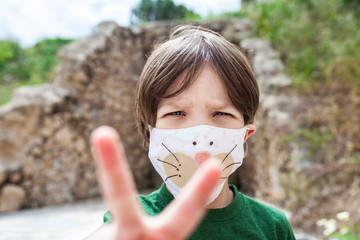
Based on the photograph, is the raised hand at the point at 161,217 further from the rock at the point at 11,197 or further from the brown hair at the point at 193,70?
the rock at the point at 11,197

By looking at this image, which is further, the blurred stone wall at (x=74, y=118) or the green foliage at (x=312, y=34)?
the blurred stone wall at (x=74, y=118)

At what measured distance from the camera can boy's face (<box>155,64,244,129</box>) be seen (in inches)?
39.6

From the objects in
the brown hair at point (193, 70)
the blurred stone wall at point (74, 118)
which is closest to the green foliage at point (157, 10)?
the blurred stone wall at point (74, 118)

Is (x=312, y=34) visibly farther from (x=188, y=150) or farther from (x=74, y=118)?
(x=188, y=150)

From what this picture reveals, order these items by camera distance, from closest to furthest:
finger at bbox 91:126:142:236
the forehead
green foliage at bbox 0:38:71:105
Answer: finger at bbox 91:126:142:236 < the forehead < green foliage at bbox 0:38:71:105

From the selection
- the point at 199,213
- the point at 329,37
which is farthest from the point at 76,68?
the point at 199,213

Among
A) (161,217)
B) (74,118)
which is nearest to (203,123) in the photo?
(161,217)

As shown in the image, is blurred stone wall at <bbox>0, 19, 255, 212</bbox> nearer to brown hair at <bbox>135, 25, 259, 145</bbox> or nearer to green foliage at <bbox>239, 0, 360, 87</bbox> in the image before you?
green foliage at <bbox>239, 0, 360, 87</bbox>

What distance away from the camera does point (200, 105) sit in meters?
1.01

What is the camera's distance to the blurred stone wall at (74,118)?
15.2 ft

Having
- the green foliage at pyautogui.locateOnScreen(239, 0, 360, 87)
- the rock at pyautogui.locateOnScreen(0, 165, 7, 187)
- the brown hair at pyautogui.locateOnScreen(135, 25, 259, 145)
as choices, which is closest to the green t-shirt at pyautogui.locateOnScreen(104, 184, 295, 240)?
the brown hair at pyautogui.locateOnScreen(135, 25, 259, 145)

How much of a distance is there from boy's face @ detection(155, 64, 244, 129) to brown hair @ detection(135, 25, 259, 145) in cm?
2

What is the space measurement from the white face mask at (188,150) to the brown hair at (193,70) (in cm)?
9

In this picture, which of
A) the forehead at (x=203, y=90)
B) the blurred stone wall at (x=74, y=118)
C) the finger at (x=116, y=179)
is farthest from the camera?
the blurred stone wall at (x=74, y=118)
